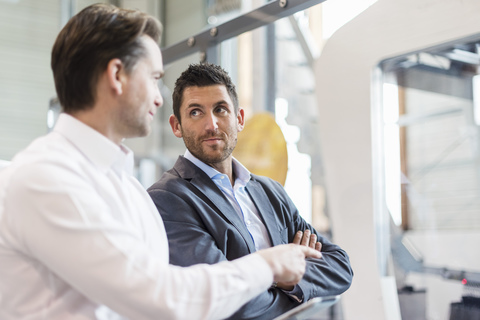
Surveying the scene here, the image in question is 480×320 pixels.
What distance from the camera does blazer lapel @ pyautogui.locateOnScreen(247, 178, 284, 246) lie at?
1841mm

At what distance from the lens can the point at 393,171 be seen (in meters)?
2.75

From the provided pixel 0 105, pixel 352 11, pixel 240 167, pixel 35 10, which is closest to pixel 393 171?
pixel 352 11

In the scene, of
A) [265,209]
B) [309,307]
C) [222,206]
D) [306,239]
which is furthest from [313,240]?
[309,307]

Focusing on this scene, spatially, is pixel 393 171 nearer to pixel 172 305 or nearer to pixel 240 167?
pixel 240 167

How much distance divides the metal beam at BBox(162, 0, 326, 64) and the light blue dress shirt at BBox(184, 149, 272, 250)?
2.80 feet

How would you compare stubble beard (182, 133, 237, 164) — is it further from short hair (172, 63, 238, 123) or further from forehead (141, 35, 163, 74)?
forehead (141, 35, 163, 74)

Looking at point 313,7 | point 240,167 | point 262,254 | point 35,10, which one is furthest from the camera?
point 35,10

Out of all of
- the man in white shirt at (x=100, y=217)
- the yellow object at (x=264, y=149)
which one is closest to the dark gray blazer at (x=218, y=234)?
the man in white shirt at (x=100, y=217)

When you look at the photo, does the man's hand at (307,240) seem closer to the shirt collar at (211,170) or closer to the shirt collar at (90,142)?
the shirt collar at (211,170)

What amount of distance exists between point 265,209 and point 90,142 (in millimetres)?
883

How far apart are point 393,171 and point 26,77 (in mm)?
4021

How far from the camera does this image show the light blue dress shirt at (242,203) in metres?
1.83

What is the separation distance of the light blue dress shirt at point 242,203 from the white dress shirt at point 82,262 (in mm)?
738

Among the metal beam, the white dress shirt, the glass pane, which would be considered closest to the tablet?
the white dress shirt
